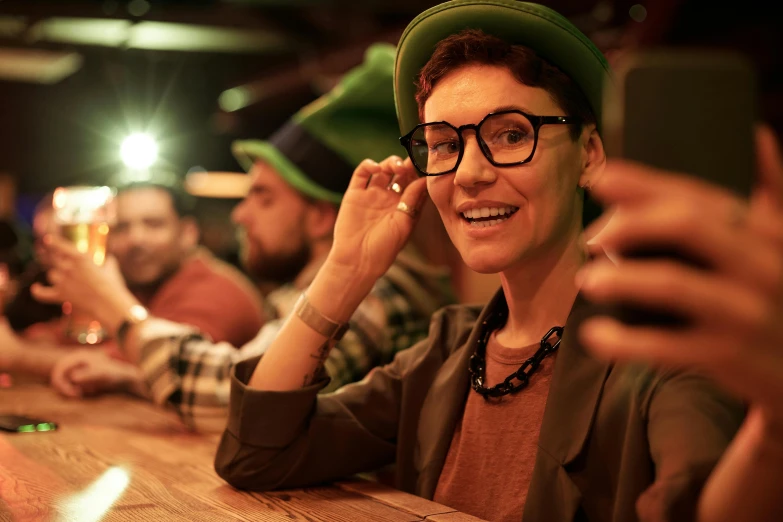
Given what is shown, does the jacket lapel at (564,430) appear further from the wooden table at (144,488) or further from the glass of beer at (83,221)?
the glass of beer at (83,221)

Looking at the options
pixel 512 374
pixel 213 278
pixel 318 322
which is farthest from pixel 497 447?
pixel 213 278

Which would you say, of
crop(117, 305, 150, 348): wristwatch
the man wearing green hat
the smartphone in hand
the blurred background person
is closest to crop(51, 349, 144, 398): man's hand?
the man wearing green hat

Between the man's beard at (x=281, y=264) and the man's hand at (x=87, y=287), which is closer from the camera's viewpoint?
the man's hand at (x=87, y=287)

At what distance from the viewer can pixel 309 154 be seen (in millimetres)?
2523

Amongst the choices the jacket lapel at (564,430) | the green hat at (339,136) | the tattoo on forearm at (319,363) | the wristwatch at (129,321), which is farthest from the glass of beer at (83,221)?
the jacket lapel at (564,430)

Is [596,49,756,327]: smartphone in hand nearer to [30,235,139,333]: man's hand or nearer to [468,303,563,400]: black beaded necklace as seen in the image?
[468,303,563,400]: black beaded necklace

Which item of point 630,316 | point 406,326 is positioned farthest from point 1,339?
point 630,316

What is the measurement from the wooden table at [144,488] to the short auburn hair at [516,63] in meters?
0.73

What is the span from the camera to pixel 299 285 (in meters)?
2.37

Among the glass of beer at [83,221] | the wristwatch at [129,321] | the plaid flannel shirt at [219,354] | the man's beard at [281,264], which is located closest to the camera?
the plaid flannel shirt at [219,354]

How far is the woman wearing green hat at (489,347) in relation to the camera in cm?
112

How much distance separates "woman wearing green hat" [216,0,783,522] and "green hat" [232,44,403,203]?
532mm

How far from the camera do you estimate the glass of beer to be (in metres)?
2.37

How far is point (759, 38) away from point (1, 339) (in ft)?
14.3
